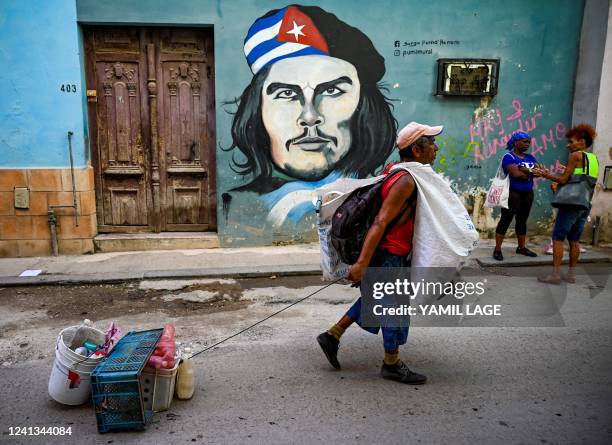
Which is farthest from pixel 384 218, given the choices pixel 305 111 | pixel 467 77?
pixel 467 77

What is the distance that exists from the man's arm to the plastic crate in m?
1.46

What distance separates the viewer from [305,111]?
753cm

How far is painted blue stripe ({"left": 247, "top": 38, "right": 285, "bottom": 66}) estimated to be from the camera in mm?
7297

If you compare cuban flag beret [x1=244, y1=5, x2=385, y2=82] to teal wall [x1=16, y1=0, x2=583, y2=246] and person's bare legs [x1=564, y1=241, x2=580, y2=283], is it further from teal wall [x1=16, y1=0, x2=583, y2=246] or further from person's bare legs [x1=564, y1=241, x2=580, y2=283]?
person's bare legs [x1=564, y1=241, x2=580, y2=283]

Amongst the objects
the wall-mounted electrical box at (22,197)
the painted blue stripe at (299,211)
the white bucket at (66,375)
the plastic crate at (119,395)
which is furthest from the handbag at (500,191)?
the wall-mounted electrical box at (22,197)

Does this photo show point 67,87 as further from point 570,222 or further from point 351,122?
point 570,222

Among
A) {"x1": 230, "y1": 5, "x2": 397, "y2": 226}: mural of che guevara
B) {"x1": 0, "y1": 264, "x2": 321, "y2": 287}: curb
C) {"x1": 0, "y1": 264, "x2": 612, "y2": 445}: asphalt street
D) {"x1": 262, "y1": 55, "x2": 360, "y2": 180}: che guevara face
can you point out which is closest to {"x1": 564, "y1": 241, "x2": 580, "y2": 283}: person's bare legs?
{"x1": 0, "y1": 264, "x2": 612, "y2": 445}: asphalt street

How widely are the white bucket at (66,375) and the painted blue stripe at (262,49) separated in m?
5.11

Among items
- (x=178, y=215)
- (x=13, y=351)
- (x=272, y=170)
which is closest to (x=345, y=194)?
(x=13, y=351)

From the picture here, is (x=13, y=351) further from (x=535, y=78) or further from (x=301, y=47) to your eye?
(x=535, y=78)

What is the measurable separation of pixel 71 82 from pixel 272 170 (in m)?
2.98

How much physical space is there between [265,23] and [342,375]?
17.5ft

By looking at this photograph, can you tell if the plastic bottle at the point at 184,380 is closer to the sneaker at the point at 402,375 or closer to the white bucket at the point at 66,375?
the white bucket at the point at 66,375

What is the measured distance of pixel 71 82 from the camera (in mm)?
6953
